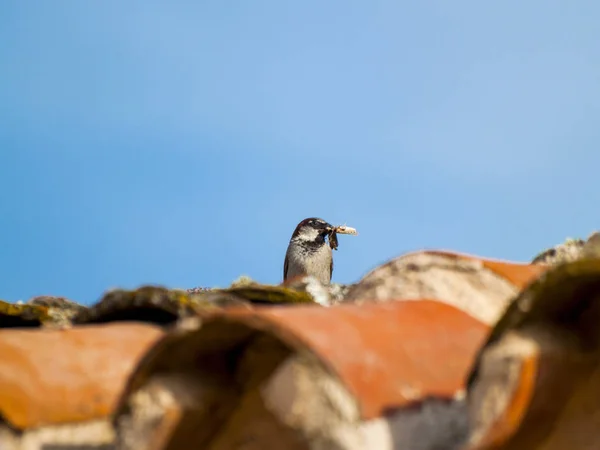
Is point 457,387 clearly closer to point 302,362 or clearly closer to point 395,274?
point 302,362

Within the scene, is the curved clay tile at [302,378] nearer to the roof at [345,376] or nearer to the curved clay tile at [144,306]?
the roof at [345,376]

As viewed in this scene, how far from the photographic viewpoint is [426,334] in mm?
2463

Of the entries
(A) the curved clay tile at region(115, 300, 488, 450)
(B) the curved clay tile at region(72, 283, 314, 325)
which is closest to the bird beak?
(B) the curved clay tile at region(72, 283, 314, 325)

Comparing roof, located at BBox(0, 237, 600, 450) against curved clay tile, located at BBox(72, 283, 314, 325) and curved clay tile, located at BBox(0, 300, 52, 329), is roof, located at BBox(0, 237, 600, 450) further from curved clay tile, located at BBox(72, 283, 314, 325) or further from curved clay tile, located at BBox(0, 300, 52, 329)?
curved clay tile, located at BBox(0, 300, 52, 329)

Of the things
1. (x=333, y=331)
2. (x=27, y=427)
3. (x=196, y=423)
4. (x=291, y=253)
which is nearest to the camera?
(x=333, y=331)

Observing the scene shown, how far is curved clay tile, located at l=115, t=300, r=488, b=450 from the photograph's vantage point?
198 centimetres

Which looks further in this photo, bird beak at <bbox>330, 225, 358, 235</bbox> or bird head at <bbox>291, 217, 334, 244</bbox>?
bird head at <bbox>291, 217, 334, 244</bbox>

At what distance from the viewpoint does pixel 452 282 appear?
3033 millimetres

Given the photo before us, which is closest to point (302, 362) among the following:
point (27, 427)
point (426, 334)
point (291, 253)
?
point (426, 334)

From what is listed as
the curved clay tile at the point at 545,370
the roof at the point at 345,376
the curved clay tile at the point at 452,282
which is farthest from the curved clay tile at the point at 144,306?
the curved clay tile at the point at 545,370

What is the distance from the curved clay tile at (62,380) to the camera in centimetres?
264

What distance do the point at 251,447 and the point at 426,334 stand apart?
1.91ft

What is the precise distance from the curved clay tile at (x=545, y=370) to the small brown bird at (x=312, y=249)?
45.5ft

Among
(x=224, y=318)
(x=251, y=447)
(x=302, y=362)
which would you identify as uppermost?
(x=224, y=318)
